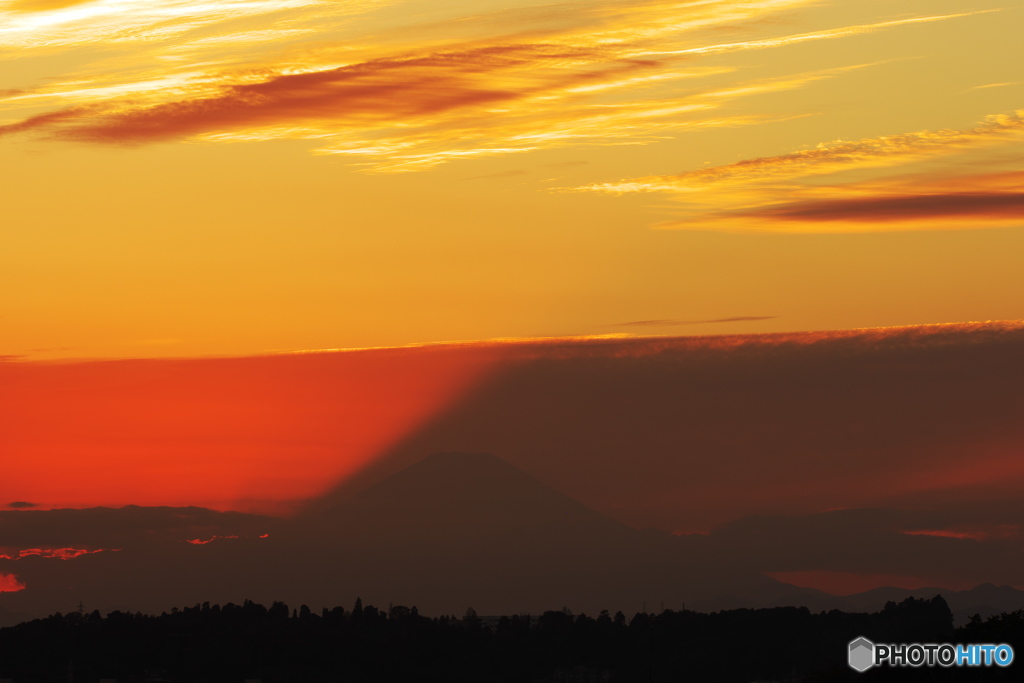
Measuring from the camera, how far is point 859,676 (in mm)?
92062

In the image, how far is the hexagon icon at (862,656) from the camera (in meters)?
93.2

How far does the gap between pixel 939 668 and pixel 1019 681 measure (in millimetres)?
5226

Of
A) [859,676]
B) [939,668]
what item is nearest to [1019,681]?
[939,668]

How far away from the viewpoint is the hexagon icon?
306 feet

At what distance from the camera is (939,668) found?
85.9 meters

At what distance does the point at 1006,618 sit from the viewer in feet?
294

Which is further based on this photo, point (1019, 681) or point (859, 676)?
point (859, 676)

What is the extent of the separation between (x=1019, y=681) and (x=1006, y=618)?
8.53 metres

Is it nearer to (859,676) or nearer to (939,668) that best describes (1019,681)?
(939,668)

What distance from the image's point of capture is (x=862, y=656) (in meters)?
93.9

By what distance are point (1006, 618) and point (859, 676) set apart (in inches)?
352

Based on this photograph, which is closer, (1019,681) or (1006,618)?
(1019,681)

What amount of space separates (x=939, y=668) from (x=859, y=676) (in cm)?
703

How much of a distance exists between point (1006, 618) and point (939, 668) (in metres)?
6.46
